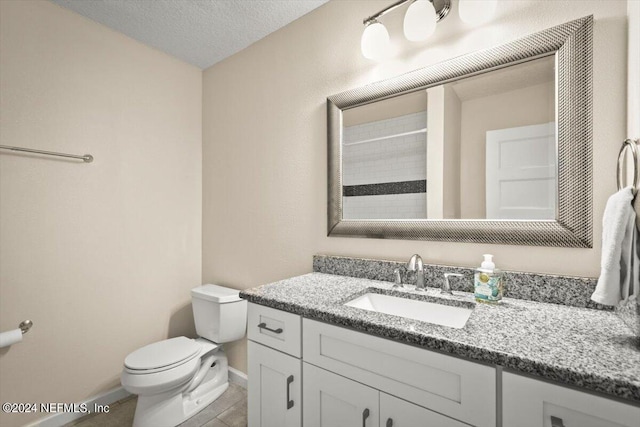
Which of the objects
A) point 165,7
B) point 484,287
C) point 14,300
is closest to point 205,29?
point 165,7

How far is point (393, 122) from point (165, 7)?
1.46m

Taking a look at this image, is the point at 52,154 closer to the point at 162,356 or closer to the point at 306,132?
the point at 162,356

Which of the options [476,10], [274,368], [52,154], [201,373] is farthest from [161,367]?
[476,10]

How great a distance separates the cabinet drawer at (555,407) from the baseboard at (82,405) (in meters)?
2.21

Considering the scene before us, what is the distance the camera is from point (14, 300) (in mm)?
1550

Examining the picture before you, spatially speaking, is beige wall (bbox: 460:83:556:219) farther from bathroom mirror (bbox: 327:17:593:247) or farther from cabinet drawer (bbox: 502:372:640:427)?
cabinet drawer (bbox: 502:372:640:427)

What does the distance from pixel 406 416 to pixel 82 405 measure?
1.98m

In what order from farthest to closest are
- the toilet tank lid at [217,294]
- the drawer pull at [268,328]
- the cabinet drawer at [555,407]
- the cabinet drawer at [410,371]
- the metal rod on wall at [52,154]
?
the toilet tank lid at [217,294] → the metal rod on wall at [52,154] → the drawer pull at [268,328] → the cabinet drawer at [410,371] → the cabinet drawer at [555,407]

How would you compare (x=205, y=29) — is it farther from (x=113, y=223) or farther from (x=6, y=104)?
(x=113, y=223)

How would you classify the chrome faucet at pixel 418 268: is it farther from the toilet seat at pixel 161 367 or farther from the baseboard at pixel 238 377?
the baseboard at pixel 238 377

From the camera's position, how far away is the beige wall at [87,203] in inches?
61.7

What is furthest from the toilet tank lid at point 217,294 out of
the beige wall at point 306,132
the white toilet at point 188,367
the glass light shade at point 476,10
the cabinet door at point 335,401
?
the glass light shade at point 476,10

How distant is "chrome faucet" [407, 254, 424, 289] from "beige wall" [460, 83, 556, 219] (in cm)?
26

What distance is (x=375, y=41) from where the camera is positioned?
1.41 m
